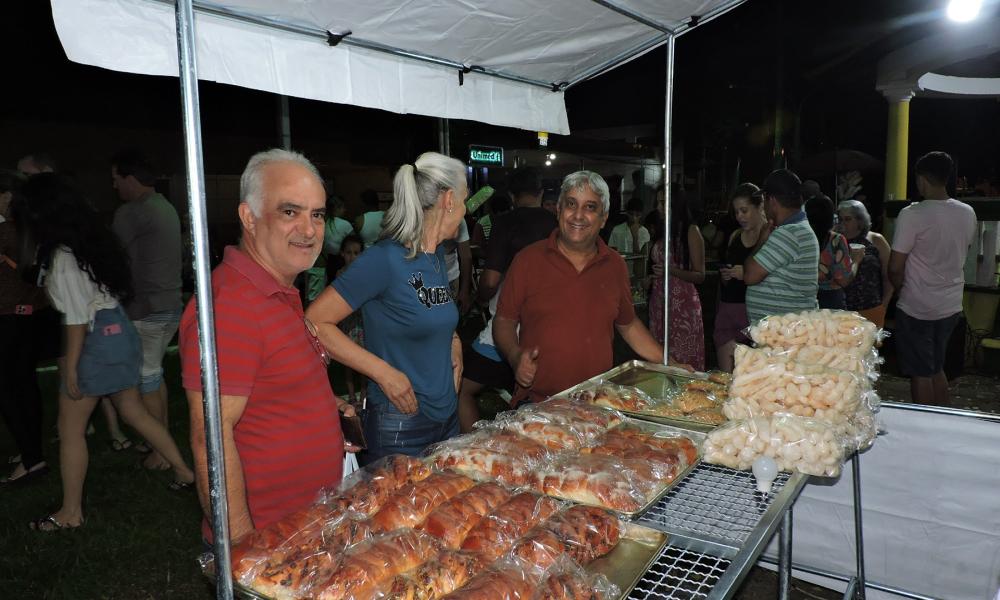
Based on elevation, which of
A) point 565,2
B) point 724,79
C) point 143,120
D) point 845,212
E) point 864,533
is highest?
point 724,79

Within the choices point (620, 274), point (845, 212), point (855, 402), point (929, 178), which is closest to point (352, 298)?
point (620, 274)

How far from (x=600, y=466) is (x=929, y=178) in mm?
4469

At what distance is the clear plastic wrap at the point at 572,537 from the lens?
133 cm

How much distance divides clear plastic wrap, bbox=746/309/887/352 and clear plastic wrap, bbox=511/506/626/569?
1.18m

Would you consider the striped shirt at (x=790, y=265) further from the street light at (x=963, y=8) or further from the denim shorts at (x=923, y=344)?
the street light at (x=963, y=8)

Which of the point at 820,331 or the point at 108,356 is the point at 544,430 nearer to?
the point at 820,331

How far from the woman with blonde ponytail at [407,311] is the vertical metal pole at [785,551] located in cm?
128

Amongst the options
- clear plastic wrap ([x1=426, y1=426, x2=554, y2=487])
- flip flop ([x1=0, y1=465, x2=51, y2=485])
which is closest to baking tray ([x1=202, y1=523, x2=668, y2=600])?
clear plastic wrap ([x1=426, y1=426, x2=554, y2=487])

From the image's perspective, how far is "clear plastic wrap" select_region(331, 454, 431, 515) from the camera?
5.07 feet

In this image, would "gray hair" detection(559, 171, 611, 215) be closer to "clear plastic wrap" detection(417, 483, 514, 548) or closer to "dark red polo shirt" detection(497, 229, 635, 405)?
"dark red polo shirt" detection(497, 229, 635, 405)

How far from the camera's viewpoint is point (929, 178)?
4.80 meters

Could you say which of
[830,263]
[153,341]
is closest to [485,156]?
[830,263]

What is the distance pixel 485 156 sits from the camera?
12961 millimetres

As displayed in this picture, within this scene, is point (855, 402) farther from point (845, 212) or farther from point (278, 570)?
point (845, 212)
